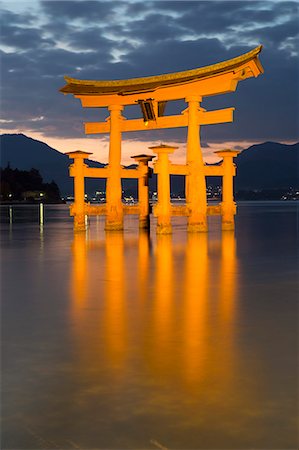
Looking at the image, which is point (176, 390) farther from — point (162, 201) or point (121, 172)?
point (121, 172)

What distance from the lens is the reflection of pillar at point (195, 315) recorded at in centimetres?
505

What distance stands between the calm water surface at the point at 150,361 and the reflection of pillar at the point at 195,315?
13 millimetres

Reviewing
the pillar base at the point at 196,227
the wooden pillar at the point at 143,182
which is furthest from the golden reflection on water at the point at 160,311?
the wooden pillar at the point at 143,182

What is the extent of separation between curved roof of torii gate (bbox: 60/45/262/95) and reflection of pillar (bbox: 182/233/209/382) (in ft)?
27.2

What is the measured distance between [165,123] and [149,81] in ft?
5.26

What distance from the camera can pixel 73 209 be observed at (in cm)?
2373

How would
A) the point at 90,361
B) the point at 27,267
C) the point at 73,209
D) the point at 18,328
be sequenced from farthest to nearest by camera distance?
the point at 73,209 < the point at 27,267 < the point at 18,328 < the point at 90,361

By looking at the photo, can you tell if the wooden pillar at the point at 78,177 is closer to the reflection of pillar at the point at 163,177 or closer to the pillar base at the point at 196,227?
the reflection of pillar at the point at 163,177

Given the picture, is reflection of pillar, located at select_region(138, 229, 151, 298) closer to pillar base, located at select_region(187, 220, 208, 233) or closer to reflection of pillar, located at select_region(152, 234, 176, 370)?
reflection of pillar, located at select_region(152, 234, 176, 370)

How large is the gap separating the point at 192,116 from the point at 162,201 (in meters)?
3.11

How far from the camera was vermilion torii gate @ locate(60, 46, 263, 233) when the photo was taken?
20.3 m

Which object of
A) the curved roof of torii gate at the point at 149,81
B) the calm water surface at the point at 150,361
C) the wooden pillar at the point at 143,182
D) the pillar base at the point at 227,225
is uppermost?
the curved roof of torii gate at the point at 149,81

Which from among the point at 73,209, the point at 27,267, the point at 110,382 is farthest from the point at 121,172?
the point at 110,382

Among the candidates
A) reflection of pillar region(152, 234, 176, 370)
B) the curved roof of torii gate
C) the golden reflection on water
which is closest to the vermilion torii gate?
the curved roof of torii gate
